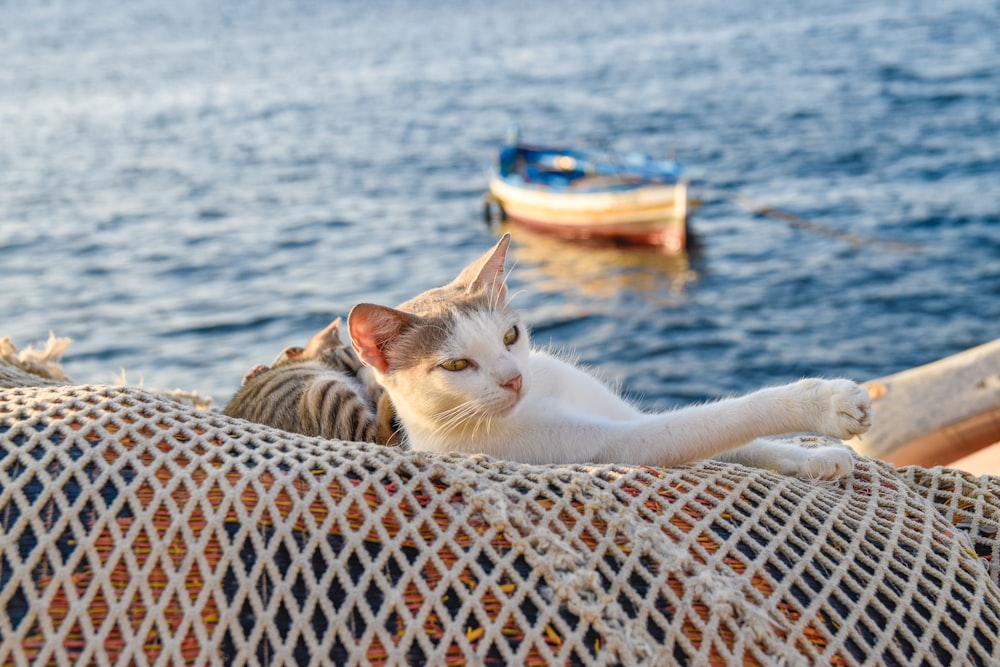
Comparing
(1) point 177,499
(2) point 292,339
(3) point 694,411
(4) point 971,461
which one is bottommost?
(2) point 292,339

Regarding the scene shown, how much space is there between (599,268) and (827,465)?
17.6m

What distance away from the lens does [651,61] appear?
37531mm

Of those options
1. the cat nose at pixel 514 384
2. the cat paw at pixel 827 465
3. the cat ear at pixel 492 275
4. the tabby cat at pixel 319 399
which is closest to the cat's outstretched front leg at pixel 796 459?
the cat paw at pixel 827 465

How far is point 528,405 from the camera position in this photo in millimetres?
2941

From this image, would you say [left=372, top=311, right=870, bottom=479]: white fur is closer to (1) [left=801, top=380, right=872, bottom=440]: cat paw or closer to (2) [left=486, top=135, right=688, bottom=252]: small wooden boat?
(1) [left=801, top=380, right=872, bottom=440]: cat paw

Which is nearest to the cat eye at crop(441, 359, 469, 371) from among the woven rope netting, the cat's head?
the cat's head

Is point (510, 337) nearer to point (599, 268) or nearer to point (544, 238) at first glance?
point (599, 268)

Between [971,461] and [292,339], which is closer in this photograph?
[971,461]

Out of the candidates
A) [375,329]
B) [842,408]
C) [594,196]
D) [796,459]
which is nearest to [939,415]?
[796,459]

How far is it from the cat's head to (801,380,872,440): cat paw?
2.83 feet

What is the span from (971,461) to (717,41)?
38287 millimetres

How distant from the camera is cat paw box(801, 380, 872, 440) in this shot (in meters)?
2.59

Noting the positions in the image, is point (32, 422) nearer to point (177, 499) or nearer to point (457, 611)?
point (177, 499)

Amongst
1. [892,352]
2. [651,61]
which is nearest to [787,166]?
[892,352]
